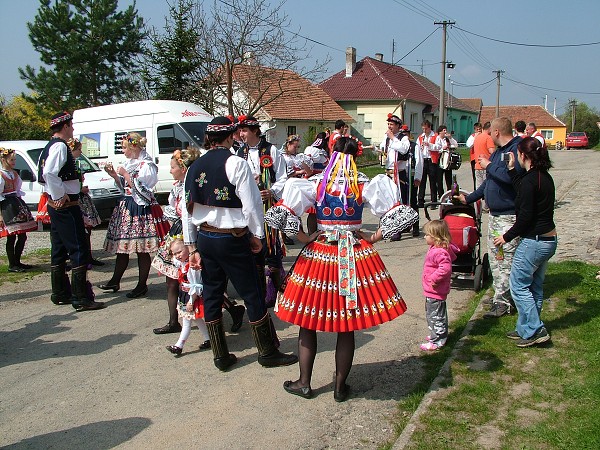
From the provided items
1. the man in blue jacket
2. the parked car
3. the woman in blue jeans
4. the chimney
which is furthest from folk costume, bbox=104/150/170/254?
the parked car

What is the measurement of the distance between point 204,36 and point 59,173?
1538 cm

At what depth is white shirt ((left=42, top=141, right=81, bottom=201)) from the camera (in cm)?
671

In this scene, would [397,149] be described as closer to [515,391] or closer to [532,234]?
[532,234]

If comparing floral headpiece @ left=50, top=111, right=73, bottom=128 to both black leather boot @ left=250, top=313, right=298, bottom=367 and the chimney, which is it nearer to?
black leather boot @ left=250, top=313, right=298, bottom=367

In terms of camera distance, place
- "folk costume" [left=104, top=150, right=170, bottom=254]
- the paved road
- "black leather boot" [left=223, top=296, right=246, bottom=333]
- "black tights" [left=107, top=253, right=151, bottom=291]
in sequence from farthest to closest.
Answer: "black tights" [left=107, top=253, right=151, bottom=291] → "folk costume" [left=104, top=150, right=170, bottom=254] → "black leather boot" [left=223, top=296, right=246, bottom=333] → the paved road

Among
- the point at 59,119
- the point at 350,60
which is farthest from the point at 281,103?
the point at 59,119

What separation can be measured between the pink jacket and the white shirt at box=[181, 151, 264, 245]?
163cm

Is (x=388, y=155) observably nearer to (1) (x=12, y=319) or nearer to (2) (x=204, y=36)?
(1) (x=12, y=319)

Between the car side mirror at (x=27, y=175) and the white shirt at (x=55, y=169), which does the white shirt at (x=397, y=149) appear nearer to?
the white shirt at (x=55, y=169)

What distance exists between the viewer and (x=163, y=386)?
4.87 meters

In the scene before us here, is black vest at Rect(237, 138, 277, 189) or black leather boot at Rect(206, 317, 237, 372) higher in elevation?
black vest at Rect(237, 138, 277, 189)

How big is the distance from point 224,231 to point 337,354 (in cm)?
135

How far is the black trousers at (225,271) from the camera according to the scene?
4.84 m

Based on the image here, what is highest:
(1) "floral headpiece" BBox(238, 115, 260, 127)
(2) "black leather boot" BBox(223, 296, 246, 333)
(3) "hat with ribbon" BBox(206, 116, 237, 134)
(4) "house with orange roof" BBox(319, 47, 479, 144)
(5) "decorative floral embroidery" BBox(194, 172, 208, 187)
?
(4) "house with orange roof" BBox(319, 47, 479, 144)
